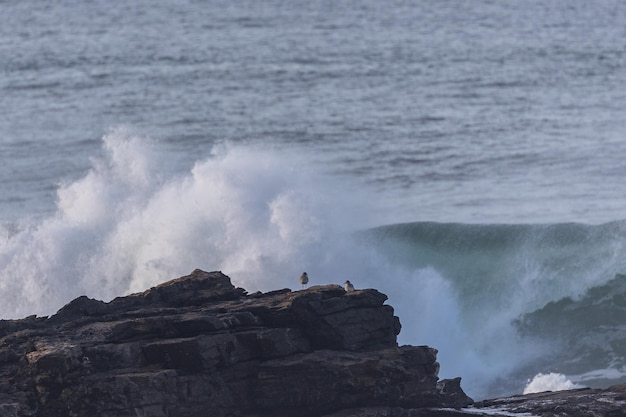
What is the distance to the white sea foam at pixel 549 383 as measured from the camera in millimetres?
35531

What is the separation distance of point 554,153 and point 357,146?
6.41 m

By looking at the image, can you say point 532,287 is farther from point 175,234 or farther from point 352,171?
point 352,171

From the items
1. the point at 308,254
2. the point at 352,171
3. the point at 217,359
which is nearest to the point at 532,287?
the point at 308,254

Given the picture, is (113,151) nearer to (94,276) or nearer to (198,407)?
(94,276)

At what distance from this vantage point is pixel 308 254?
136ft

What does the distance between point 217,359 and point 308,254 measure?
58.6ft

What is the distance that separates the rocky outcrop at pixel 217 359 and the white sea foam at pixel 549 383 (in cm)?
1016

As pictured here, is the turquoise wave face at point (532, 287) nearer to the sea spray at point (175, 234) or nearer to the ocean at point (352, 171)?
the ocean at point (352, 171)

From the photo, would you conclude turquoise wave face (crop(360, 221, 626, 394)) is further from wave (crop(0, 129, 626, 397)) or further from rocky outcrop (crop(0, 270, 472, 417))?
rocky outcrop (crop(0, 270, 472, 417))

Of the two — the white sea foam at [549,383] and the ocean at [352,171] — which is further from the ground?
the ocean at [352,171]

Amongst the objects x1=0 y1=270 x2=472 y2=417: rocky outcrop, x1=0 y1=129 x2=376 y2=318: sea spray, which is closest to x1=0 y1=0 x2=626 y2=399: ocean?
x1=0 y1=129 x2=376 y2=318: sea spray

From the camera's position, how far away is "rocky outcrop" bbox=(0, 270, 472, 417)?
2277 cm

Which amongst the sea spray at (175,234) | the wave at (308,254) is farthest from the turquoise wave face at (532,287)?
the sea spray at (175,234)

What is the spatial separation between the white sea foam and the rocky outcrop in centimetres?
1016
